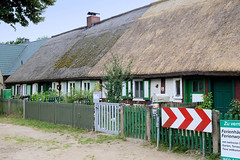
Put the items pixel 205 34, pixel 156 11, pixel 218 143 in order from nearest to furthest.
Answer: pixel 218 143
pixel 205 34
pixel 156 11

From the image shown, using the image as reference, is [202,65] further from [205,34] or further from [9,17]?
[9,17]

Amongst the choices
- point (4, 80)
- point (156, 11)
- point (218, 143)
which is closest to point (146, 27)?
point (156, 11)

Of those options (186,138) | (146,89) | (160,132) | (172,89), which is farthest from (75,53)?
(186,138)

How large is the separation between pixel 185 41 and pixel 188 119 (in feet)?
26.4

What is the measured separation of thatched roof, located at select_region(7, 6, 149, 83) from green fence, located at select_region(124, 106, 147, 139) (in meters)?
9.46

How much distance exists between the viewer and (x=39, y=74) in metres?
24.3

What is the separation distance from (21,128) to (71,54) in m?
11.8

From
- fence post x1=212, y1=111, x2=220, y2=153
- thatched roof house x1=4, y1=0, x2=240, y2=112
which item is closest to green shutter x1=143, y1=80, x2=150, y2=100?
thatched roof house x1=4, y1=0, x2=240, y2=112

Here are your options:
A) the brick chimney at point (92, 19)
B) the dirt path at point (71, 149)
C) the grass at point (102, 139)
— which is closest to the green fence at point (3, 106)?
the dirt path at point (71, 149)

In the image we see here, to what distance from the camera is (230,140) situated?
6105mm

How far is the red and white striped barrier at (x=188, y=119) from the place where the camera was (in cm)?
717

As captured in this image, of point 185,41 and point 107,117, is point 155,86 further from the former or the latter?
point 107,117

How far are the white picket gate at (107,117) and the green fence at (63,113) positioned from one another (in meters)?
0.34

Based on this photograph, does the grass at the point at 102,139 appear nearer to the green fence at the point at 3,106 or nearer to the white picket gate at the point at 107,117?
the white picket gate at the point at 107,117
